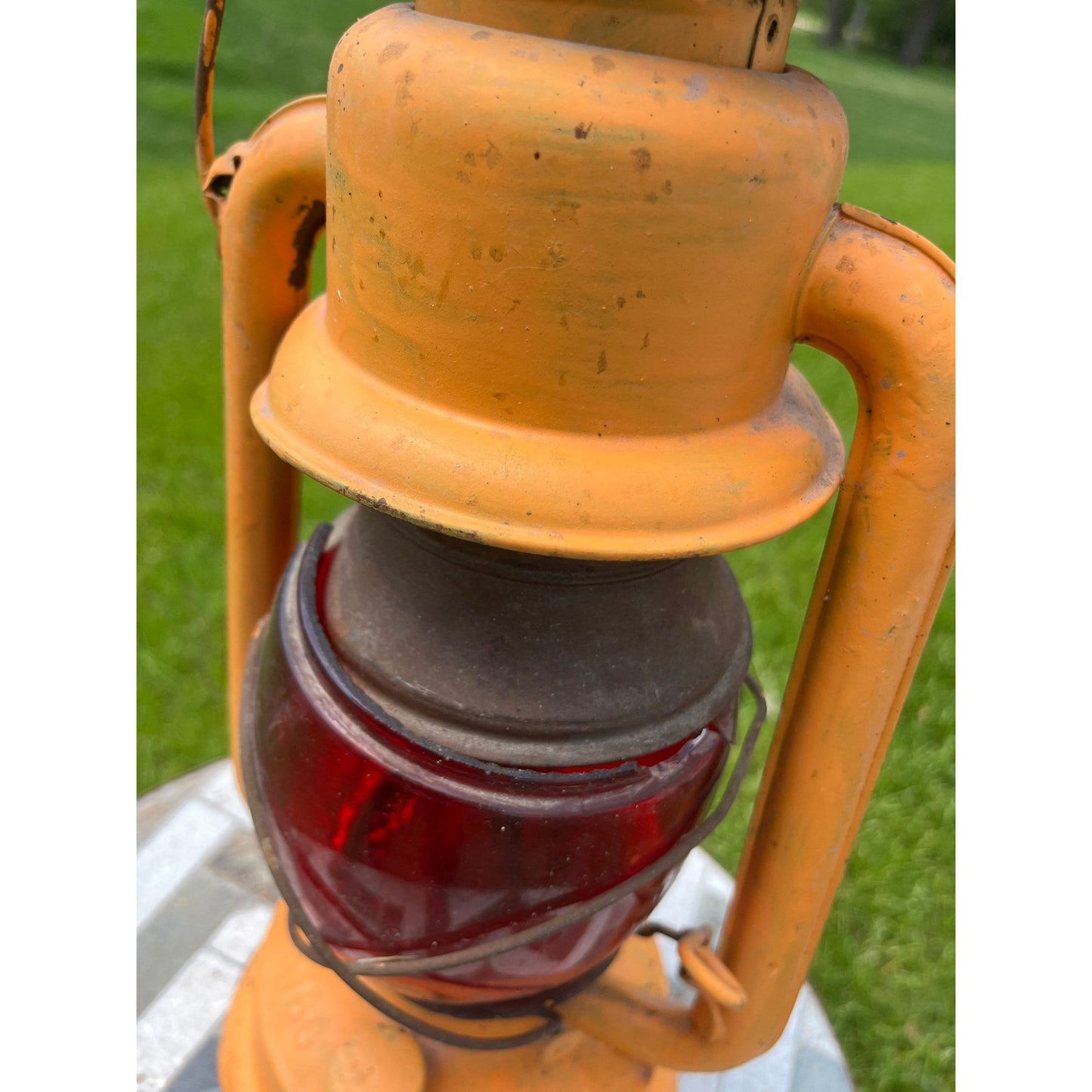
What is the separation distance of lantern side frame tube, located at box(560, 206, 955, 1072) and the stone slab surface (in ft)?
1.03

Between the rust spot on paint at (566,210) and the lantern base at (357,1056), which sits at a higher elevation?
the rust spot on paint at (566,210)


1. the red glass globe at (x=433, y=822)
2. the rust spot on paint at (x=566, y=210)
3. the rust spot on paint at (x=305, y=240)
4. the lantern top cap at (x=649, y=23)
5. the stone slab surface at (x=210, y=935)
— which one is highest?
the lantern top cap at (x=649, y=23)

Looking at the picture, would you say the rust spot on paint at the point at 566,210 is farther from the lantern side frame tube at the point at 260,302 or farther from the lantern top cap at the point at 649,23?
A: the lantern side frame tube at the point at 260,302

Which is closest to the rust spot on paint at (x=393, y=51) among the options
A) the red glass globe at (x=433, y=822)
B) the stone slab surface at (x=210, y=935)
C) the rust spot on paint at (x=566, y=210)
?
the rust spot on paint at (x=566, y=210)

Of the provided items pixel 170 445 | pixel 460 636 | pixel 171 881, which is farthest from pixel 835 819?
pixel 170 445

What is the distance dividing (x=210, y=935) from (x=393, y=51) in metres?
1.34

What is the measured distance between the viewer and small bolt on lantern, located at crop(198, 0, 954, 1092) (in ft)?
2.19

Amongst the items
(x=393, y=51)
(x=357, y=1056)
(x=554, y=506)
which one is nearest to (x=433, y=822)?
(x=554, y=506)

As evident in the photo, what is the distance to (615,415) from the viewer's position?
727mm

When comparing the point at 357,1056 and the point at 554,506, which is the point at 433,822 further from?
the point at 357,1056

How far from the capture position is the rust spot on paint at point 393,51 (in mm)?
681

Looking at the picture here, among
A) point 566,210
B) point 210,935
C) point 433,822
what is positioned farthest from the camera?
point 210,935

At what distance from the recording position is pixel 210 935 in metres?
1.50

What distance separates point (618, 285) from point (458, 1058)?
3.20ft
